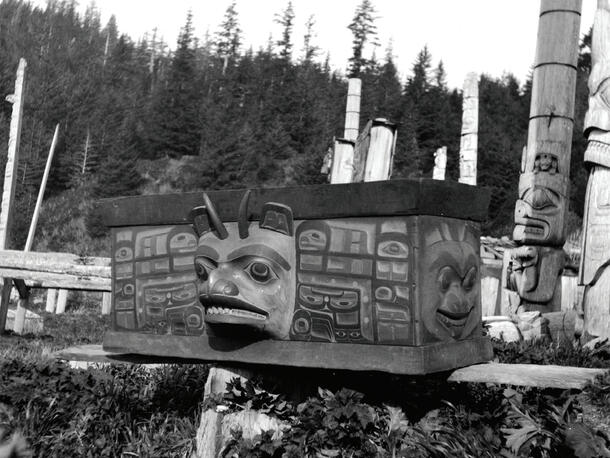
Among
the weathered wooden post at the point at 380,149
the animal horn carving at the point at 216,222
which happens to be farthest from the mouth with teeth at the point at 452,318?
the weathered wooden post at the point at 380,149

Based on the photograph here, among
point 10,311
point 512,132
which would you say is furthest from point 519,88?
point 10,311

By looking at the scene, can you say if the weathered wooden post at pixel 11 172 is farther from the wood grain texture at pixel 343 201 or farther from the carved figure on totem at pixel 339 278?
the carved figure on totem at pixel 339 278

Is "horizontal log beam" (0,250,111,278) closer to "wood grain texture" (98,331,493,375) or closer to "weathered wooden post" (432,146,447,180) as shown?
"wood grain texture" (98,331,493,375)

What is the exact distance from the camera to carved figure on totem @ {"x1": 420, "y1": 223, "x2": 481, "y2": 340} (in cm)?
400

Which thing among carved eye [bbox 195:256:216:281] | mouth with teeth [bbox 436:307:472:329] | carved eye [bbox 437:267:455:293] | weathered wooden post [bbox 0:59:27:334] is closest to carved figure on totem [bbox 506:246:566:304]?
mouth with teeth [bbox 436:307:472:329]

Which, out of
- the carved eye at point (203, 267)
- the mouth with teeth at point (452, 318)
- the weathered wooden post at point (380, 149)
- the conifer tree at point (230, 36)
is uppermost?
the conifer tree at point (230, 36)

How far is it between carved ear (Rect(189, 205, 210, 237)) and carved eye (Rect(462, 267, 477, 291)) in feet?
5.37

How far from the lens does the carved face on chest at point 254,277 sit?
4.18 m

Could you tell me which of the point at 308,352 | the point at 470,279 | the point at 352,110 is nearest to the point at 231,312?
the point at 308,352

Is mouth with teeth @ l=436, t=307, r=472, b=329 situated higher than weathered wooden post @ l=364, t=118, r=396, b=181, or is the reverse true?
weathered wooden post @ l=364, t=118, r=396, b=181

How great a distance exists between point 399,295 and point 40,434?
2.51 meters

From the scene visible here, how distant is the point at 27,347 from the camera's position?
7.74 metres

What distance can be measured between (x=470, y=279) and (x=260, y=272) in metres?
1.27

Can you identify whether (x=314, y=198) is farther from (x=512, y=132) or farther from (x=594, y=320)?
(x=512, y=132)
